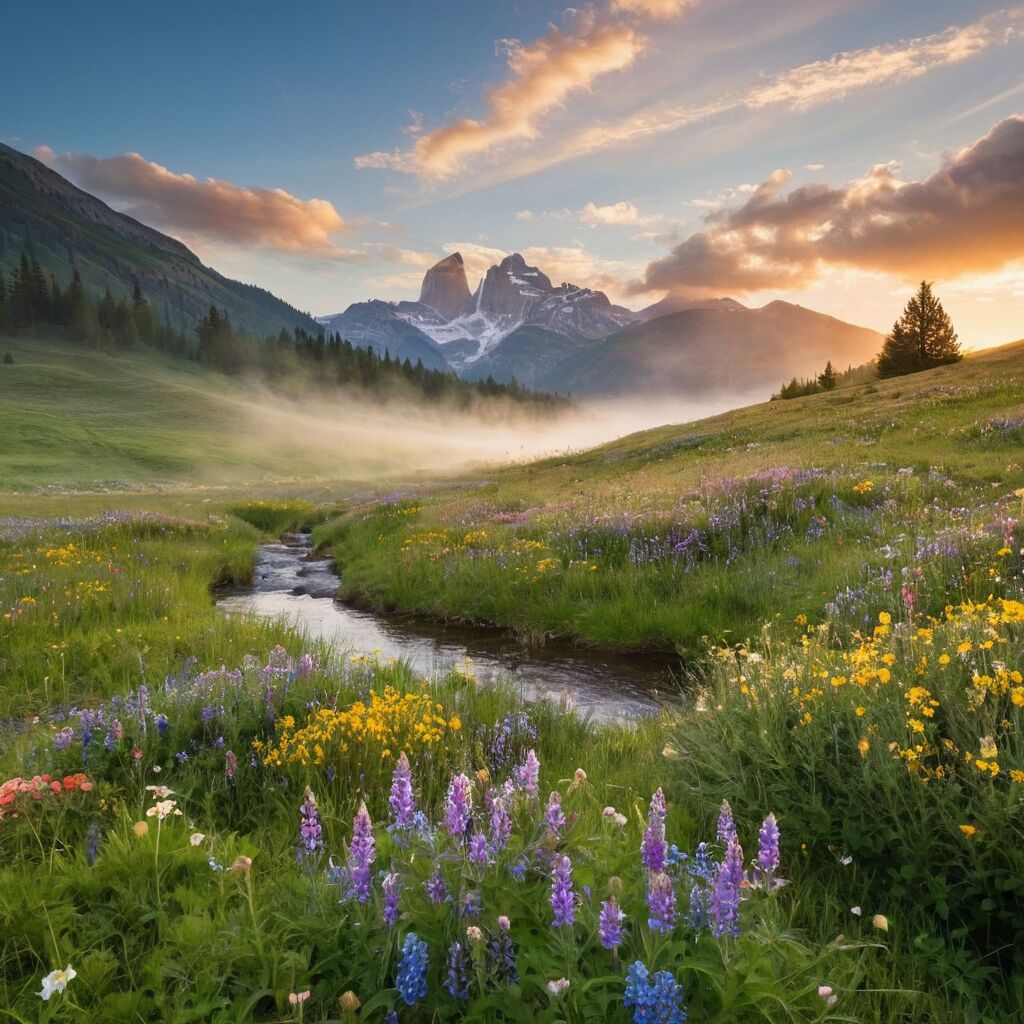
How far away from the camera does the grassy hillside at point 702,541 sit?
31.7 ft

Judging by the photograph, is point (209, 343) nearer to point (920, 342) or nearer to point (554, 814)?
point (920, 342)

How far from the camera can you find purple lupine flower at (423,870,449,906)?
2.22 metres

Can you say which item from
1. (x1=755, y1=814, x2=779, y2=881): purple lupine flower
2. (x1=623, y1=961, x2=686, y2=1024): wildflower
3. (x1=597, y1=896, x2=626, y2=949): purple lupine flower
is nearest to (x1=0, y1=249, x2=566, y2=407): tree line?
(x1=755, y1=814, x2=779, y2=881): purple lupine flower

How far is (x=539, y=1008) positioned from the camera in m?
2.03

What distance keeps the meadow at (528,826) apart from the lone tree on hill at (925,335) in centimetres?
6272

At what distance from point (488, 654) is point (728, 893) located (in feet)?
27.4

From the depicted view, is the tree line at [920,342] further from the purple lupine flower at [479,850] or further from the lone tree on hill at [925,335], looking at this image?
the purple lupine flower at [479,850]

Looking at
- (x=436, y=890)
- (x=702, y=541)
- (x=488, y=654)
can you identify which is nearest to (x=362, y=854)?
(x=436, y=890)

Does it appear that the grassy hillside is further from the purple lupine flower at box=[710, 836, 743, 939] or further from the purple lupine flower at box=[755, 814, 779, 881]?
the purple lupine flower at box=[710, 836, 743, 939]

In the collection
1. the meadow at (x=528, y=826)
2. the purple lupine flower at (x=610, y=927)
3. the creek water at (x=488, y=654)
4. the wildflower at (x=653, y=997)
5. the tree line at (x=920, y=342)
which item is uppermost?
the tree line at (x=920, y=342)

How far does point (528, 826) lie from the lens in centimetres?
288

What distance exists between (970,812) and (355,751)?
3.65m

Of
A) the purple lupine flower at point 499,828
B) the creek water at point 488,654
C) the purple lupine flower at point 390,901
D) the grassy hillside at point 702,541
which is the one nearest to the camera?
the purple lupine flower at point 390,901

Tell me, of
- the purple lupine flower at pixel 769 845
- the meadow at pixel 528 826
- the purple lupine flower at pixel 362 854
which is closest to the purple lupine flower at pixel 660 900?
the meadow at pixel 528 826
